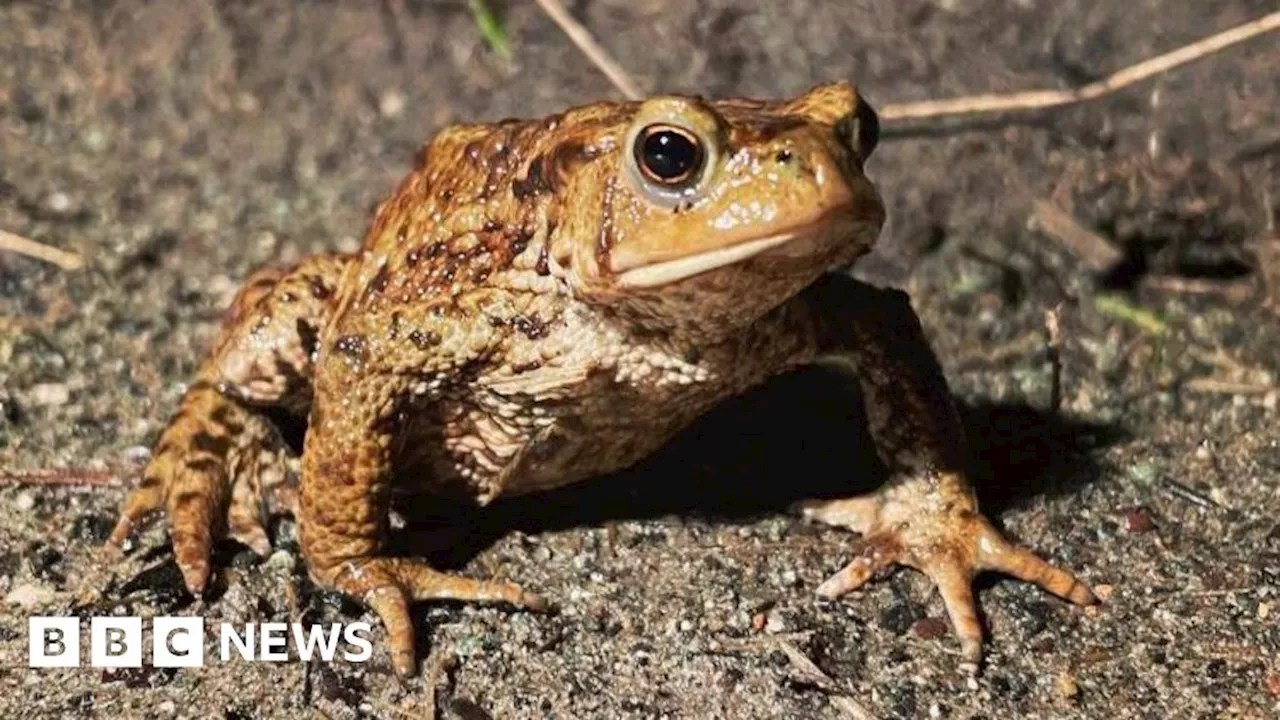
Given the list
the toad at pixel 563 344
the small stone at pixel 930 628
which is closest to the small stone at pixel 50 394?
the toad at pixel 563 344

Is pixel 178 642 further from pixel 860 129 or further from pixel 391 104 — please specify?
pixel 391 104

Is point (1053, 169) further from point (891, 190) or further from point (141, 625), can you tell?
point (141, 625)

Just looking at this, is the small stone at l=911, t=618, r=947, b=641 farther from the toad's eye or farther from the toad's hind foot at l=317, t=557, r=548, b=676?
the toad's eye

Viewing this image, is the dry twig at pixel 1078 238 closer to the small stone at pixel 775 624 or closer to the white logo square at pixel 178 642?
the small stone at pixel 775 624

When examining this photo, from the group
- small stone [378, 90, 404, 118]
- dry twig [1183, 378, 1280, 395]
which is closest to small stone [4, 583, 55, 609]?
small stone [378, 90, 404, 118]

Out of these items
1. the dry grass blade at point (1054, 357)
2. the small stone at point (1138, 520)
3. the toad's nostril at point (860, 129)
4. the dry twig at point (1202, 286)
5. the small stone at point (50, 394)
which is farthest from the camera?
the dry twig at point (1202, 286)

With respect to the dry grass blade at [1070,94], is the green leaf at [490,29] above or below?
above
